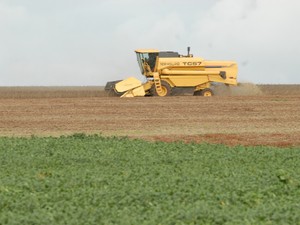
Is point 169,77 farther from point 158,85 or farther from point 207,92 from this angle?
point 207,92

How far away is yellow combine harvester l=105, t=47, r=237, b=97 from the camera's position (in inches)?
1662

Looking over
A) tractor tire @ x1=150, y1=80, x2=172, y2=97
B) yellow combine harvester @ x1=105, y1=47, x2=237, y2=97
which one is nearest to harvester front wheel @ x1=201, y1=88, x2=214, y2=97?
yellow combine harvester @ x1=105, y1=47, x2=237, y2=97

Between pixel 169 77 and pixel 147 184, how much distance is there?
2935cm

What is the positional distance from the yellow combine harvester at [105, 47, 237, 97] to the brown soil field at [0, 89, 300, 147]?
1.96 meters

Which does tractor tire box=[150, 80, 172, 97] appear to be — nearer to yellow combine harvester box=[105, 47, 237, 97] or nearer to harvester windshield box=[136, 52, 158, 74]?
yellow combine harvester box=[105, 47, 237, 97]

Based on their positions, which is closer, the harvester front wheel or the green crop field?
the green crop field

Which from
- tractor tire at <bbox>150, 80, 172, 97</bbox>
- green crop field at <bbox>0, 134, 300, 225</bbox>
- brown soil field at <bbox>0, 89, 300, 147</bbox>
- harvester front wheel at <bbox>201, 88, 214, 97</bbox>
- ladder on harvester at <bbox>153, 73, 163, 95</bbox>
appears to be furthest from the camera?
harvester front wheel at <bbox>201, 88, 214, 97</bbox>

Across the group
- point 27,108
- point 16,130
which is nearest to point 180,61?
point 27,108

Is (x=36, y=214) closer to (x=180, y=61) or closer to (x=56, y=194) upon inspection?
(x=56, y=194)

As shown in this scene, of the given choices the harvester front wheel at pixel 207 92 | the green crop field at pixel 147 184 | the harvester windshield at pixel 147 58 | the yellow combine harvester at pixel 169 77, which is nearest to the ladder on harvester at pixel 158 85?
the yellow combine harvester at pixel 169 77

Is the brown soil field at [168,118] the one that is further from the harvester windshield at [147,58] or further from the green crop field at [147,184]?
the green crop field at [147,184]

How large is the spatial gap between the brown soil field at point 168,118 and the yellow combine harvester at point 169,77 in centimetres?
196

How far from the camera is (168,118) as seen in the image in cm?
3084

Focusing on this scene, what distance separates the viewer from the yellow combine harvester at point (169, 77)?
42.2 meters
